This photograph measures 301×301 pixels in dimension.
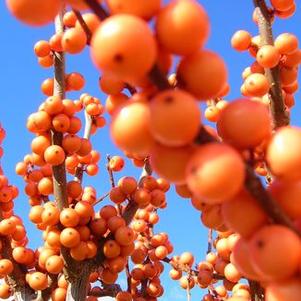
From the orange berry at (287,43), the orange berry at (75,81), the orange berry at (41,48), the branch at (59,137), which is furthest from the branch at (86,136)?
the orange berry at (287,43)

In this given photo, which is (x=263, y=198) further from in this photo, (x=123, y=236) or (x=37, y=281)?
(x=37, y=281)

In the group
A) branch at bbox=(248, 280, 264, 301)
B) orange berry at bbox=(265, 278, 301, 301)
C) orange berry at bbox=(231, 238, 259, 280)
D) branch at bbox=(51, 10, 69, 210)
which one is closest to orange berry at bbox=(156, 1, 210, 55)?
orange berry at bbox=(231, 238, 259, 280)

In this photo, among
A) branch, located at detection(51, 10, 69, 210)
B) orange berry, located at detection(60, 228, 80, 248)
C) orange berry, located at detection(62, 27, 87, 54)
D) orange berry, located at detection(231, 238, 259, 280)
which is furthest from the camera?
branch, located at detection(51, 10, 69, 210)

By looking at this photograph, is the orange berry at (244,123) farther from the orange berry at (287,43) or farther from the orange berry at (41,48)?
the orange berry at (41,48)

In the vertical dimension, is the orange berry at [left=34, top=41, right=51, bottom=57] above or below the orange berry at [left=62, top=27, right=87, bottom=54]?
above

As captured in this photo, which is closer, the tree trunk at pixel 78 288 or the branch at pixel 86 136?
the tree trunk at pixel 78 288

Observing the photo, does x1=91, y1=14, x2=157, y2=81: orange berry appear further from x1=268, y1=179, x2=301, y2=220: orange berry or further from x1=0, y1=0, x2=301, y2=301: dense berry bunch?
x1=268, y1=179, x2=301, y2=220: orange berry

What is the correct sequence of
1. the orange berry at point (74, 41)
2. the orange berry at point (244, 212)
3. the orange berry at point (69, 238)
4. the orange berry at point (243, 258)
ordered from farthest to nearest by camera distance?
the orange berry at point (69, 238) < the orange berry at point (74, 41) < the orange berry at point (243, 258) < the orange berry at point (244, 212)

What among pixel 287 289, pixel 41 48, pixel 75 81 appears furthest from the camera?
pixel 75 81

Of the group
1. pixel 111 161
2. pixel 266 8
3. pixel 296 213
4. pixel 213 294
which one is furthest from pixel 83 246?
pixel 296 213

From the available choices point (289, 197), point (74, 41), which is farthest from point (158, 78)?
point (74, 41)
